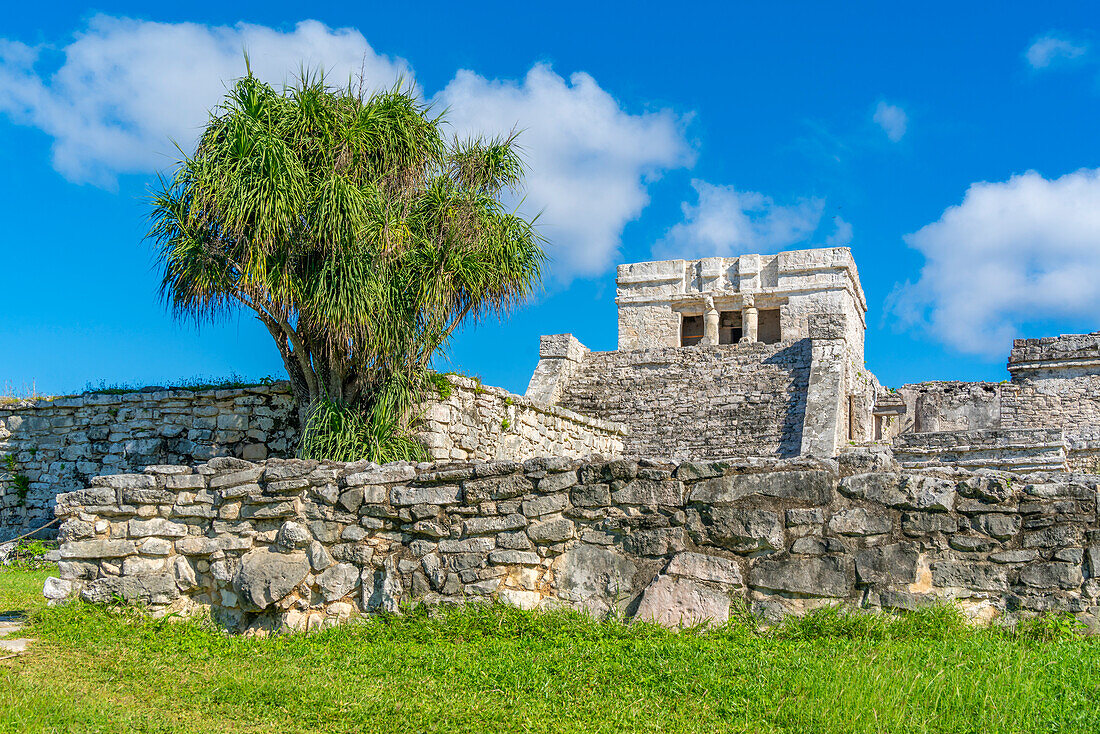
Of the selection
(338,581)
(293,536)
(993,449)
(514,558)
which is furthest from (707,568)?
(993,449)

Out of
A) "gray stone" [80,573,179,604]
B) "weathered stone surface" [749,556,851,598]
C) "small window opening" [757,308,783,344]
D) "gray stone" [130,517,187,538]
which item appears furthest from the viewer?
"small window opening" [757,308,783,344]

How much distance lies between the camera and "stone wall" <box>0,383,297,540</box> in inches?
383

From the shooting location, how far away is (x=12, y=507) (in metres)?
10.7

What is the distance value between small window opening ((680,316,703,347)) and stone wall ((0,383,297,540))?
48.1 feet

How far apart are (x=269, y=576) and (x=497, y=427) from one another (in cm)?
574

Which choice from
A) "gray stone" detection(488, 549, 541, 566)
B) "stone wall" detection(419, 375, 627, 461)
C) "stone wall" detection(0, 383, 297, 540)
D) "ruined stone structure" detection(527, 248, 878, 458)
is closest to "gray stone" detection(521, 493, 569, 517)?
"gray stone" detection(488, 549, 541, 566)

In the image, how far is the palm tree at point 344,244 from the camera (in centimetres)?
845

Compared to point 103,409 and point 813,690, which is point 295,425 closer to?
point 103,409

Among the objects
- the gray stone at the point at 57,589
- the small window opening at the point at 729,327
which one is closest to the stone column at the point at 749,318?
the small window opening at the point at 729,327

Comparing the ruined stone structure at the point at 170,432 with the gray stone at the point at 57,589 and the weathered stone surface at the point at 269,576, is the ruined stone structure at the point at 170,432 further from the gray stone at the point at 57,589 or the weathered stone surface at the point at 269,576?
the gray stone at the point at 57,589

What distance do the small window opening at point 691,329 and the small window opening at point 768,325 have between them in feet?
4.92

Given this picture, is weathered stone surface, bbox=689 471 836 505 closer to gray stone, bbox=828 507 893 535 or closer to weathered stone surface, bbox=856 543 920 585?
gray stone, bbox=828 507 893 535

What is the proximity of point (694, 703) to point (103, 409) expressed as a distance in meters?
8.88

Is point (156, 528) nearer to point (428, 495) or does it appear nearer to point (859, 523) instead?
point (428, 495)
